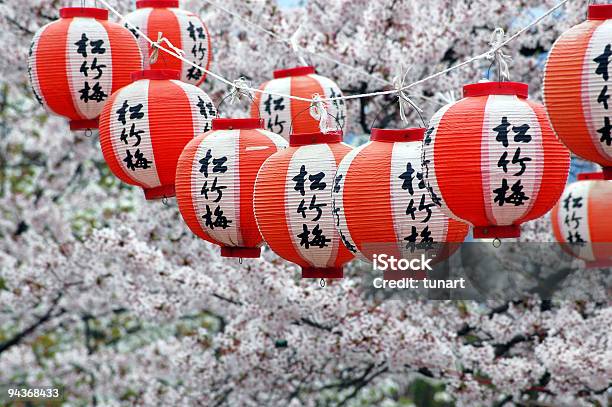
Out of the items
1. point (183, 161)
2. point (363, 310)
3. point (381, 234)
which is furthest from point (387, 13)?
point (381, 234)

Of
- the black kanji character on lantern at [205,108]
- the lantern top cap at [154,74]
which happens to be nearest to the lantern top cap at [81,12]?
the lantern top cap at [154,74]

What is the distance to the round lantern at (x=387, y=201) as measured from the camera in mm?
4785

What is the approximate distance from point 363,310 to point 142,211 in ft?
Result: 9.08

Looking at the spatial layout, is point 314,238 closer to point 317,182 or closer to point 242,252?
point 317,182

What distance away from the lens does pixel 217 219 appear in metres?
5.50

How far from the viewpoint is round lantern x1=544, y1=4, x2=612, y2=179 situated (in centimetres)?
405

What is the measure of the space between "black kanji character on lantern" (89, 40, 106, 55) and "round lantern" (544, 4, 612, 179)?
3069 mm

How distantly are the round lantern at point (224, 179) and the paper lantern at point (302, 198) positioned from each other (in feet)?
0.86

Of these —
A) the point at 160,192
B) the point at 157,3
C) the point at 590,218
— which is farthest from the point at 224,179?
the point at 590,218

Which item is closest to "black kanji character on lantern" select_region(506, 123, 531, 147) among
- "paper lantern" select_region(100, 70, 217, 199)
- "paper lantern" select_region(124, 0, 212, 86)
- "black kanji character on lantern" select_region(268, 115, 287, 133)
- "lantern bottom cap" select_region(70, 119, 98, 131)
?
"paper lantern" select_region(100, 70, 217, 199)

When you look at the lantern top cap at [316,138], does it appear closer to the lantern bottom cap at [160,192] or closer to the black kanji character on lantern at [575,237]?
the lantern bottom cap at [160,192]

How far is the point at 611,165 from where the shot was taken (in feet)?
14.0

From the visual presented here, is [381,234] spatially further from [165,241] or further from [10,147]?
[10,147]

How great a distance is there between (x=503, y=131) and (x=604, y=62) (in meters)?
0.54
